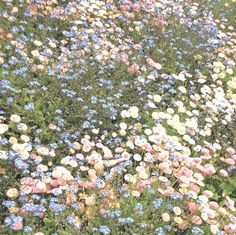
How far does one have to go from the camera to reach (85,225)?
3.77 metres

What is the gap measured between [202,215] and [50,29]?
2978mm

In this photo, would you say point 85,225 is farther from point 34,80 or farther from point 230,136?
point 230,136

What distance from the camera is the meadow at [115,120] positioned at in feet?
12.6

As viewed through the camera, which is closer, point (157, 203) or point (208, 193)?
point (157, 203)

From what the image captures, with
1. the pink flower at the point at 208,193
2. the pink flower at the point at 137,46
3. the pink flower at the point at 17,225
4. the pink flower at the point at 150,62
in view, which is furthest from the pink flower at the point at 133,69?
the pink flower at the point at 17,225

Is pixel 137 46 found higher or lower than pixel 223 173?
higher

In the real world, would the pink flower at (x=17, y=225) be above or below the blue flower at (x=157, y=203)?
below

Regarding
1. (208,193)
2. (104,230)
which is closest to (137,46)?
(208,193)

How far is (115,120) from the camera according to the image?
5234 mm

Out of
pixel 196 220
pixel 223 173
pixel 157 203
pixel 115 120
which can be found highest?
pixel 157 203

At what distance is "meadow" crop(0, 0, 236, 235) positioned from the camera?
12.6ft

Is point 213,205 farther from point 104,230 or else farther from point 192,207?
point 104,230

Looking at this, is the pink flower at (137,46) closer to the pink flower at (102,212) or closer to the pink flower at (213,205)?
the pink flower at (213,205)

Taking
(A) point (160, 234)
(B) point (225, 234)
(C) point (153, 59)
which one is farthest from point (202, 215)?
(C) point (153, 59)
